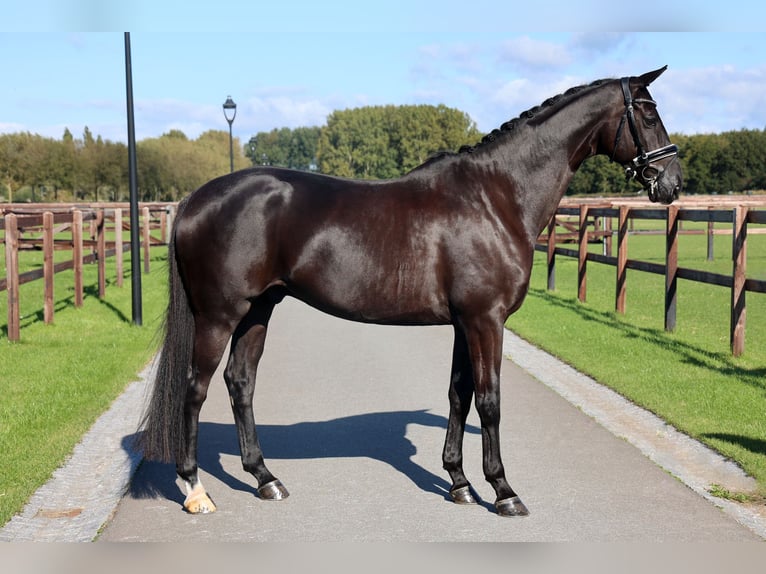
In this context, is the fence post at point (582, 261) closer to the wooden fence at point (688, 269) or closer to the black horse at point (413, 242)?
the wooden fence at point (688, 269)

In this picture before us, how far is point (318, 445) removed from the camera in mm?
6270

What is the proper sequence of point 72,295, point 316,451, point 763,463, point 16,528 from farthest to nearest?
point 72,295
point 316,451
point 763,463
point 16,528

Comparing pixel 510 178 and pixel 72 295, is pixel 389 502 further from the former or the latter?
pixel 72 295

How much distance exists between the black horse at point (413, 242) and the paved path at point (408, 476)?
0.28 metres

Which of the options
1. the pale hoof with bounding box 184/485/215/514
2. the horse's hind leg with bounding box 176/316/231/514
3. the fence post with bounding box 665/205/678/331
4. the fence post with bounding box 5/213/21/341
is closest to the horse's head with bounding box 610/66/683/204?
the horse's hind leg with bounding box 176/316/231/514

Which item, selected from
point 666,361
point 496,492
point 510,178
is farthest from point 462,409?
point 666,361

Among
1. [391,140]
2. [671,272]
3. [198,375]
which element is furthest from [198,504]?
[391,140]

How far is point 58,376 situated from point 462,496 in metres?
5.15

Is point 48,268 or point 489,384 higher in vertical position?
point 489,384

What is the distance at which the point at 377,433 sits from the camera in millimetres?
6617

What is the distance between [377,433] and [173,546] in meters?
2.61

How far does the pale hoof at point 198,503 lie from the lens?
4805 mm

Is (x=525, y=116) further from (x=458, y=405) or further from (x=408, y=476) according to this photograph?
(x=408, y=476)

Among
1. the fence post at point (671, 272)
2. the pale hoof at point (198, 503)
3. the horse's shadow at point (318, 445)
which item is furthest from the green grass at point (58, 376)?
the fence post at point (671, 272)
